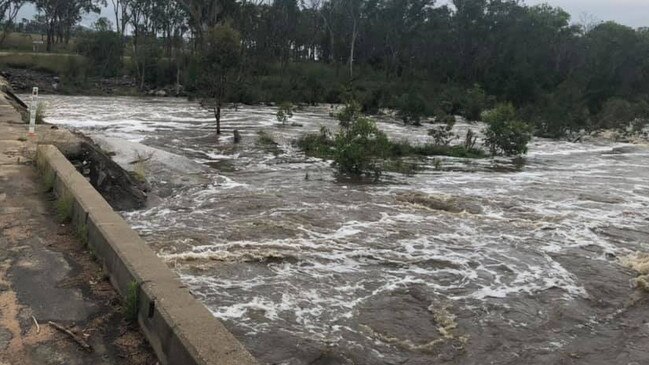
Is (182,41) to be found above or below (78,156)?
above

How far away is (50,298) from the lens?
5168mm

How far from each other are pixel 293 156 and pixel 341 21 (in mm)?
57648

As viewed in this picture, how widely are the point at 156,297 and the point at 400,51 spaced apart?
235 feet

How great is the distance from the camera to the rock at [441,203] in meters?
13.8

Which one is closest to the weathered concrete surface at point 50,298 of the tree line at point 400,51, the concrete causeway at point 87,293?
the concrete causeway at point 87,293

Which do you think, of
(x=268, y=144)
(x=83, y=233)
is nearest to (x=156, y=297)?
(x=83, y=233)

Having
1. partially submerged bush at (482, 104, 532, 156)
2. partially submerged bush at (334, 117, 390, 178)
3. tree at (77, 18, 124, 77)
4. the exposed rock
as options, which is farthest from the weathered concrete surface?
tree at (77, 18, 124, 77)

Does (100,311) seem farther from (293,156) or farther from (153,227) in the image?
(293,156)

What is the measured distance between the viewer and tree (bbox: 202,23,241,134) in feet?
75.8

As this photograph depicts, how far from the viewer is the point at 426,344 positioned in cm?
683

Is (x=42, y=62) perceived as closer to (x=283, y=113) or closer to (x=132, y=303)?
(x=283, y=113)

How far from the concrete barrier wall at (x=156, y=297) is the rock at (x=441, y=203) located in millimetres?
8490

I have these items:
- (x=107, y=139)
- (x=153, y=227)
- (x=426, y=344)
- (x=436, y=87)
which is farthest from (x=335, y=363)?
(x=436, y=87)

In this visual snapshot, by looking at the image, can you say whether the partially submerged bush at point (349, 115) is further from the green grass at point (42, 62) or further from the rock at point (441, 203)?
the green grass at point (42, 62)
